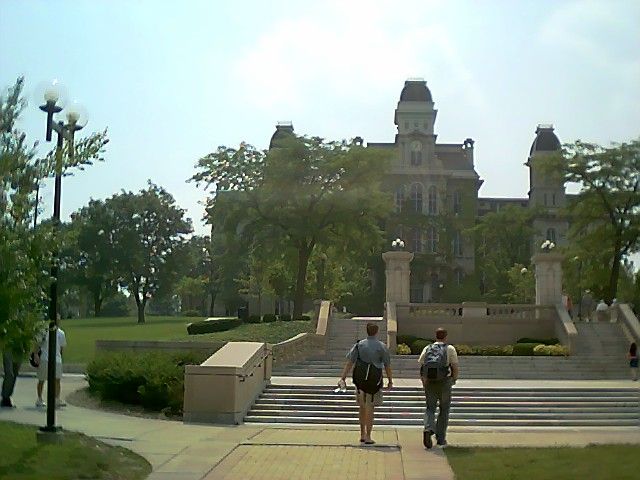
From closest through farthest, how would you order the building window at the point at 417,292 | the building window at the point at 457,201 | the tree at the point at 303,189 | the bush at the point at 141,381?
the bush at the point at 141,381 → the tree at the point at 303,189 → the building window at the point at 417,292 → the building window at the point at 457,201

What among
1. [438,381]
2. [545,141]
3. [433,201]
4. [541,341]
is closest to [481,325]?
[541,341]

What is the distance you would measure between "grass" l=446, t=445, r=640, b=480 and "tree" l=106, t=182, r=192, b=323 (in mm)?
62405

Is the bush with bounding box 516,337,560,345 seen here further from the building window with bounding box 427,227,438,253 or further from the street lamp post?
the building window with bounding box 427,227,438,253

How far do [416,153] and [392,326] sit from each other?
47.0m

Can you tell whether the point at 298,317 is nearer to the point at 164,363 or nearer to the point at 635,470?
the point at 164,363

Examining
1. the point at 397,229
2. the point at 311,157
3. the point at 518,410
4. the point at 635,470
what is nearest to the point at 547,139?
the point at 397,229

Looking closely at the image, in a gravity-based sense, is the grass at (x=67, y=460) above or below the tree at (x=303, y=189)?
below

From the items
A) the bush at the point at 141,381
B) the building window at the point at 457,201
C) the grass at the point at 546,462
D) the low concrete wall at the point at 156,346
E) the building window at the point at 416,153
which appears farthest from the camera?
the building window at the point at 457,201

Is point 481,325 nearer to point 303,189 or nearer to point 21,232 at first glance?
point 303,189

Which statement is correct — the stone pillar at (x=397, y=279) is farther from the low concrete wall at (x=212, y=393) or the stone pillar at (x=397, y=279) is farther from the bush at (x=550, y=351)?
the low concrete wall at (x=212, y=393)

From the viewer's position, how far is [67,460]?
9.90m

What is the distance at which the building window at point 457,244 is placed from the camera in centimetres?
7869

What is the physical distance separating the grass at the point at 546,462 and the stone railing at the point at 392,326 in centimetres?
1790

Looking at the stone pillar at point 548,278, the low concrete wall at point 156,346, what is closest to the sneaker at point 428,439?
the low concrete wall at point 156,346
